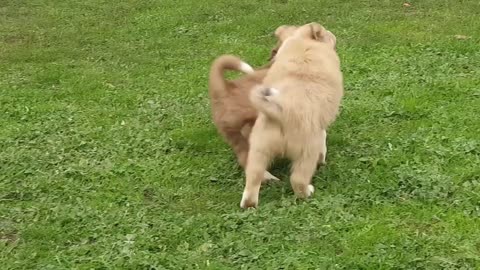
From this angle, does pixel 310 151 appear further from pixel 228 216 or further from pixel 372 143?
pixel 372 143

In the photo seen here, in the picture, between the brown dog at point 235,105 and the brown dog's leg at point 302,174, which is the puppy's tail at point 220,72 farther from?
the brown dog's leg at point 302,174

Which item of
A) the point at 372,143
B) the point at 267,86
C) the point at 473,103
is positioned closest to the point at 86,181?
the point at 267,86

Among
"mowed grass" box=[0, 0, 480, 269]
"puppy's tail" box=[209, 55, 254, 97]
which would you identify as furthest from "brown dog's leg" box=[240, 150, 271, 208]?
"puppy's tail" box=[209, 55, 254, 97]

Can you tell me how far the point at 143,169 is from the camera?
17.6 ft

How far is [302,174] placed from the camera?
4.70 metres

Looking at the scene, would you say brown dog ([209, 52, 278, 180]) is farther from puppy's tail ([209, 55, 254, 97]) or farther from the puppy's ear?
the puppy's ear

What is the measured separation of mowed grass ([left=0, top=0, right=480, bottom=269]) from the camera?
4.18m

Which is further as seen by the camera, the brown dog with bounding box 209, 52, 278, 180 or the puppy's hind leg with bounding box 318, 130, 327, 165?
the brown dog with bounding box 209, 52, 278, 180

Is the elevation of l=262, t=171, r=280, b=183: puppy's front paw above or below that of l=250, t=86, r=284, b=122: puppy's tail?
below

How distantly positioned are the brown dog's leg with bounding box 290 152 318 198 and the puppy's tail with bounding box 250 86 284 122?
1.12ft

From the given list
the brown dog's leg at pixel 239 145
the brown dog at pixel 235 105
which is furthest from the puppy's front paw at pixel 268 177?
the brown dog's leg at pixel 239 145

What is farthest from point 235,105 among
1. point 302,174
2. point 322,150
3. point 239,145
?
point 302,174

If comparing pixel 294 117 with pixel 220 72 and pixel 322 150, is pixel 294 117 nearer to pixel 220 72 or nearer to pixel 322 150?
pixel 322 150

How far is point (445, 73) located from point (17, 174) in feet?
12.7
